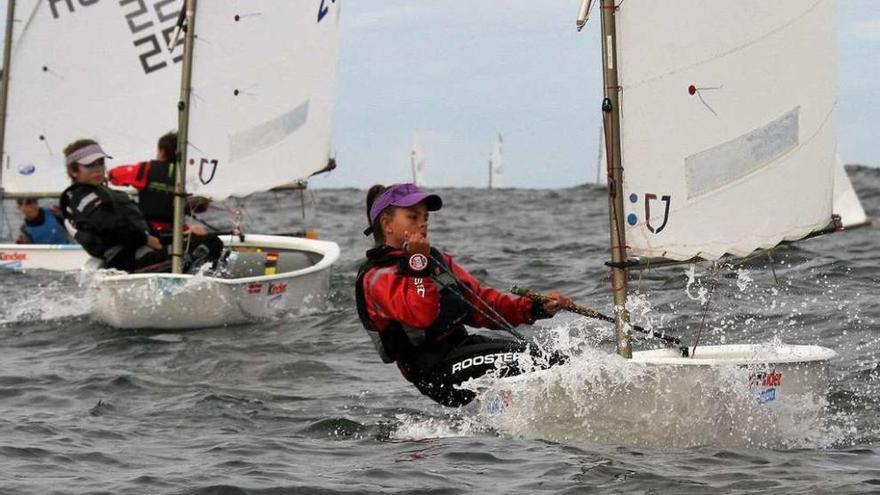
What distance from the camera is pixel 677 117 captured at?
6.38 m

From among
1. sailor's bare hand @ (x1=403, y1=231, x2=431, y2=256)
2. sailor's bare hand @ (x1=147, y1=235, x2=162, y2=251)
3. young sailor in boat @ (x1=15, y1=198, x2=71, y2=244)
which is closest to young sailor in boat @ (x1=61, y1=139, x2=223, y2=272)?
sailor's bare hand @ (x1=147, y1=235, x2=162, y2=251)

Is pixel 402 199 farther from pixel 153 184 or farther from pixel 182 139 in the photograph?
pixel 153 184

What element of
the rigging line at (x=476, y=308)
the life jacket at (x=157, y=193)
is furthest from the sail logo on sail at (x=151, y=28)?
the rigging line at (x=476, y=308)

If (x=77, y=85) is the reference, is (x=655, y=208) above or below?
below

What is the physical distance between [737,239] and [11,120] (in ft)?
36.4

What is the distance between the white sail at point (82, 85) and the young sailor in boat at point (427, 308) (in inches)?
345

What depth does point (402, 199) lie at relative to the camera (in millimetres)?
6480

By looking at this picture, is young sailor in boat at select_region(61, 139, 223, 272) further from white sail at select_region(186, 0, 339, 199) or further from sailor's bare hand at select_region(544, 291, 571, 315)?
sailor's bare hand at select_region(544, 291, 571, 315)

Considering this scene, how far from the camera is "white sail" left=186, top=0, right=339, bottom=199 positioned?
12.2 m

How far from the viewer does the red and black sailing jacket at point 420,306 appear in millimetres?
6336

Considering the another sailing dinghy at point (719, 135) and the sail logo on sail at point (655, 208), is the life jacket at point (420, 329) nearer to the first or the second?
the another sailing dinghy at point (719, 135)

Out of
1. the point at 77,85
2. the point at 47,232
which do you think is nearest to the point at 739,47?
the point at 47,232

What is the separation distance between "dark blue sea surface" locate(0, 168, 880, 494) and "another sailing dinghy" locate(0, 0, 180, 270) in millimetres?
1913

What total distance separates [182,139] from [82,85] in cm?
451
